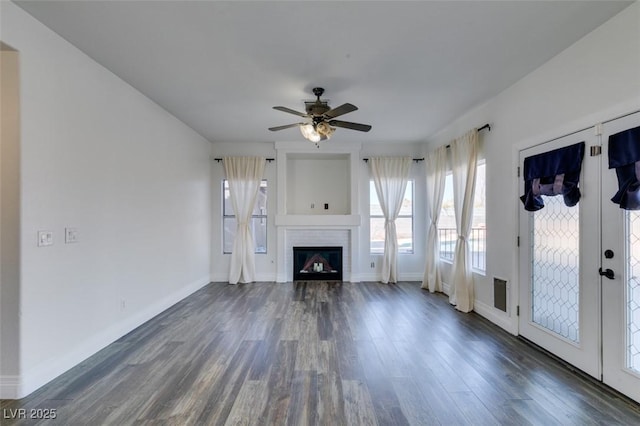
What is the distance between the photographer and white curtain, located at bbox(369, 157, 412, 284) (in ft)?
18.7

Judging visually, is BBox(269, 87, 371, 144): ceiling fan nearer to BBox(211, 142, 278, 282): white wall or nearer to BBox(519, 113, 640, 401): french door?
BBox(519, 113, 640, 401): french door

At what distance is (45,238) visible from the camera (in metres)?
2.26

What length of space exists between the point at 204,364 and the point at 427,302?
3299 mm

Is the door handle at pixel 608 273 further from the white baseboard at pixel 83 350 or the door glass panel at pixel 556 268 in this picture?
the white baseboard at pixel 83 350

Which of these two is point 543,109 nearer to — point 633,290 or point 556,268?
point 556,268

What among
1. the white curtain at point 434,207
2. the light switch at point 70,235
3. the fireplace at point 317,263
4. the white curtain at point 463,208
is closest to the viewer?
the light switch at point 70,235

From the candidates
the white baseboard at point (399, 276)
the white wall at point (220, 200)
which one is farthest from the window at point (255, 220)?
the white baseboard at point (399, 276)

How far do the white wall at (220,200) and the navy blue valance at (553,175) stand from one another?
166 inches

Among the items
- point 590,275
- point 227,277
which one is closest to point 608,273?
point 590,275

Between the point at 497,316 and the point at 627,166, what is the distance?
7.14ft

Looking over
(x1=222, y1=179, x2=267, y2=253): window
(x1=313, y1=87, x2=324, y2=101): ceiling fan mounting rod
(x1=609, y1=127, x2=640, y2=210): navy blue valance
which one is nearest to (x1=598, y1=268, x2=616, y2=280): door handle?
(x1=609, y1=127, x2=640, y2=210): navy blue valance

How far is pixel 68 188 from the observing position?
248cm

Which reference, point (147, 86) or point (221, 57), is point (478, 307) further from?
point (147, 86)

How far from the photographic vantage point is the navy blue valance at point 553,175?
2480 mm
